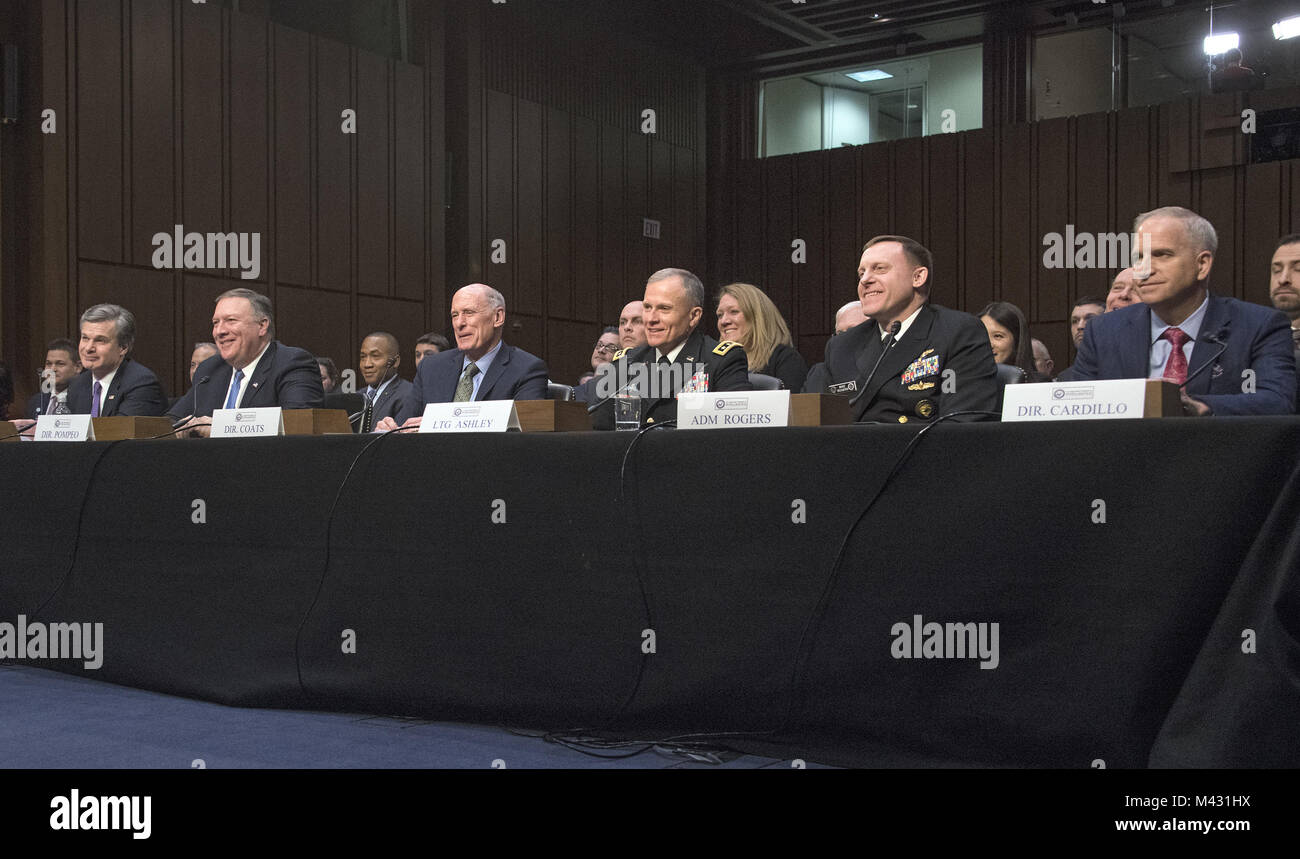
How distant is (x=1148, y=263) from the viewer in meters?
2.56

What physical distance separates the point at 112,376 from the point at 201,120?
353 centimetres

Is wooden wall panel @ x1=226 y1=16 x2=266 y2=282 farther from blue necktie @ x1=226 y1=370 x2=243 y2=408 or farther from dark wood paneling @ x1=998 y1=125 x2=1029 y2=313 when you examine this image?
dark wood paneling @ x1=998 y1=125 x2=1029 y2=313

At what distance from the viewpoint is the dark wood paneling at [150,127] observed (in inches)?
260

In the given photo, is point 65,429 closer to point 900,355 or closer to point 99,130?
point 900,355

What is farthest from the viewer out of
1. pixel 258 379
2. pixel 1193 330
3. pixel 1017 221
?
pixel 1017 221

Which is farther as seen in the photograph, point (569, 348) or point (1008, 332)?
point (569, 348)

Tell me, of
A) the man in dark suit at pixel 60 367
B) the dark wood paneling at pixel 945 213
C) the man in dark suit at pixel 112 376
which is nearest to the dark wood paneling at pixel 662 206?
the dark wood paneling at pixel 945 213

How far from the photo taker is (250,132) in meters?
7.18

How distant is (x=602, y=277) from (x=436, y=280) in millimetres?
1614

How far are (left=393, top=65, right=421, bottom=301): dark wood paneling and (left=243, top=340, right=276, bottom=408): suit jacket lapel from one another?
454 centimetres

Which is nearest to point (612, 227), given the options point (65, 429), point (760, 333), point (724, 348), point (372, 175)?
point (372, 175)

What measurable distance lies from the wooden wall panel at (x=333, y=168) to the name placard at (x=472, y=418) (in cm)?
531

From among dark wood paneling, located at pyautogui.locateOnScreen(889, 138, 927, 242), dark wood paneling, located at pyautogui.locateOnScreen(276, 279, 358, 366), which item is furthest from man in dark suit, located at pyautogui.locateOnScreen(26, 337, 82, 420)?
dark wood paneling, located at pyautogui.locateOnScreen(889, 138, 927, 242)
